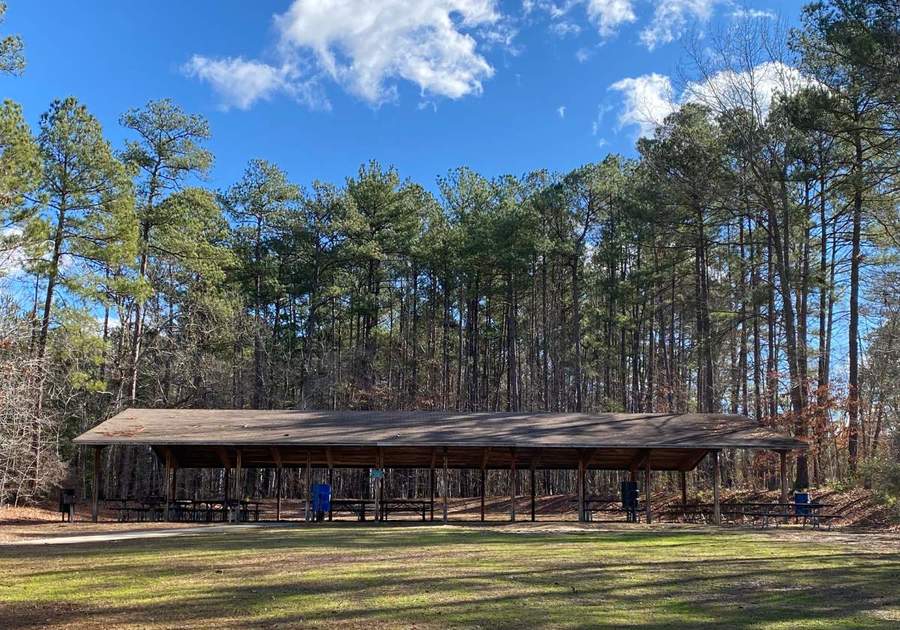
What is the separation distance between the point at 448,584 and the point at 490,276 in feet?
92.5

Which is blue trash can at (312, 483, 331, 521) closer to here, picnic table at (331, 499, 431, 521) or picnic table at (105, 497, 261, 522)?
picnic table at (331, 499, 431, 521)

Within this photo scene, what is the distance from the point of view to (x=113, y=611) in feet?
18.8

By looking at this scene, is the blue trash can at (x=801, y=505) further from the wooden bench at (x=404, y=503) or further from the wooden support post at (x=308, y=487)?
the wooden support post at (x=308, y=487)

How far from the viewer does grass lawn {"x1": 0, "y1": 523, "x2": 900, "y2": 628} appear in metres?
5.50

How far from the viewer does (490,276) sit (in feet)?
114

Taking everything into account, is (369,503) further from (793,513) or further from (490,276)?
(490,276)

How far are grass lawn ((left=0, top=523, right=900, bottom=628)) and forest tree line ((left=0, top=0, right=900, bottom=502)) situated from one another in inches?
214

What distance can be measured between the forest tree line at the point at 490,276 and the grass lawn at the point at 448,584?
17.8ft

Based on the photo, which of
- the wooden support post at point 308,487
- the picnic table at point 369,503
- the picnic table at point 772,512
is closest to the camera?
the picnic table at point 772,512

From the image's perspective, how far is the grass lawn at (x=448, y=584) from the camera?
550 cm

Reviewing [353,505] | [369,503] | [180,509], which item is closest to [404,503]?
[369,503]

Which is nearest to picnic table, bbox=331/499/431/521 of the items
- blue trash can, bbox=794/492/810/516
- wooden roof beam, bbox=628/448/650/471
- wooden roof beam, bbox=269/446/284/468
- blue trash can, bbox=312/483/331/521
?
blue trash can, bbox=312/483/331/521

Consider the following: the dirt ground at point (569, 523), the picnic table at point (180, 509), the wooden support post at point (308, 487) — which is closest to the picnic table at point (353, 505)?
the wooden support post at point (308, 487)

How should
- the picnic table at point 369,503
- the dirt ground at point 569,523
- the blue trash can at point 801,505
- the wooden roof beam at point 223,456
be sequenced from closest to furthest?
the dirt ground at point 569,523 < the blue trash can at point 801,505 < the picnic table at point 369,503 < the wooden roof beam at point 223,456
